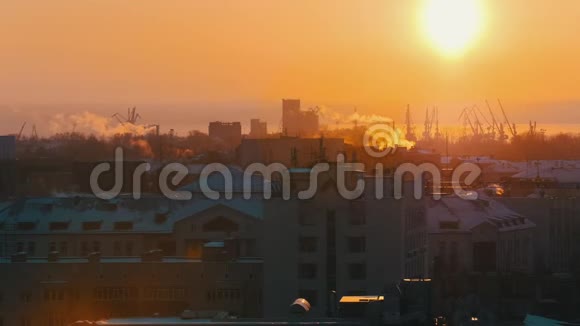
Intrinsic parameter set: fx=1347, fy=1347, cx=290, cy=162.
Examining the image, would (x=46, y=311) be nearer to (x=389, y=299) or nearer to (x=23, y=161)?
(x=389, y=299)

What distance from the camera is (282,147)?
50.1m

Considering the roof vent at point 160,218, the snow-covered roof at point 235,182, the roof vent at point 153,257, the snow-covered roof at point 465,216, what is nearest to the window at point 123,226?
the roof vent at point 160,218

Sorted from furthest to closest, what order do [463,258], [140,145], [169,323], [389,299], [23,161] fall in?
[140,145] < [23,161] < [463,258] < [169,323] < [389,299]

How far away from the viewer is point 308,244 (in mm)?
23000

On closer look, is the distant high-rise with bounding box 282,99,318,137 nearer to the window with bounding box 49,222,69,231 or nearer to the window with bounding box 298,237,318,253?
the window with bounding box 49,222,69,231

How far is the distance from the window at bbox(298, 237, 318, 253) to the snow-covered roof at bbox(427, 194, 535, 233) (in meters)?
6.47

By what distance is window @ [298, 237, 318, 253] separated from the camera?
75.4ft

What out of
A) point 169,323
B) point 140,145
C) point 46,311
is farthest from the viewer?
point 140,145

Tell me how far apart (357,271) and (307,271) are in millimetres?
849

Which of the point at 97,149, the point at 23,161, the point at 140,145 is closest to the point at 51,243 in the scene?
the point at 23,161

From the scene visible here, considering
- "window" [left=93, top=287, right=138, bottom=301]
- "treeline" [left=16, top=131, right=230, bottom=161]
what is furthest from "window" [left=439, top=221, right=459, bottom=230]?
"treeline" [left=16, top=131, right=230, bottom=161]

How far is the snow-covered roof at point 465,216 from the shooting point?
2933 centimetres

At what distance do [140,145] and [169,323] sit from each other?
70202 mm

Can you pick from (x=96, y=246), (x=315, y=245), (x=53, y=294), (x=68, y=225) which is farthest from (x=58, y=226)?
(x=315, y=245)
